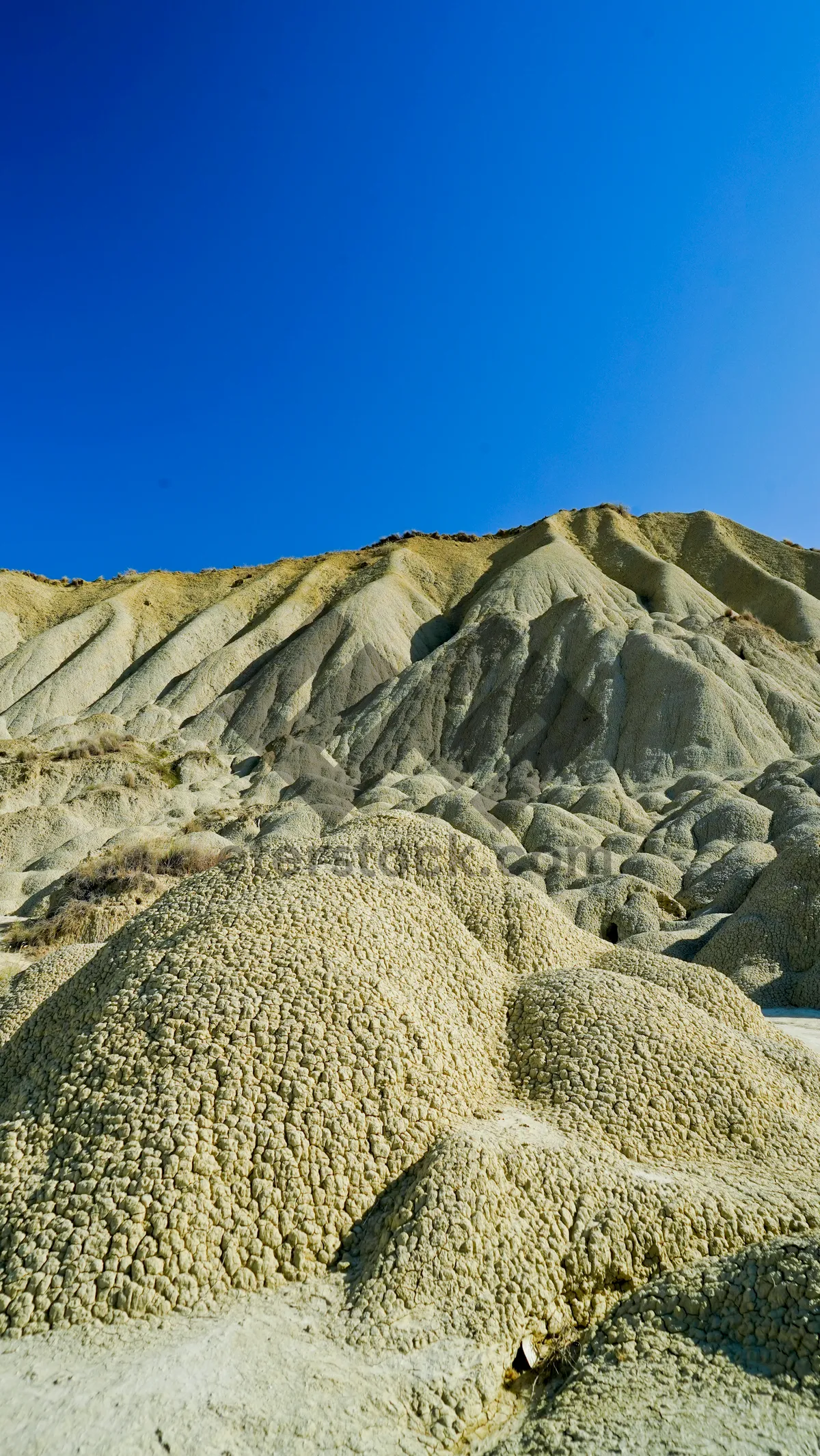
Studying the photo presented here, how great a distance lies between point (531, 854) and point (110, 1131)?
15814 mm

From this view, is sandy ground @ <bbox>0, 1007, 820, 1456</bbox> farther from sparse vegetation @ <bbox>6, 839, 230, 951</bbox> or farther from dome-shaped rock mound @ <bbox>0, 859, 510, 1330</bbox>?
sparse vegetation @ <bbox>6, 839, 230, 951</bbox>

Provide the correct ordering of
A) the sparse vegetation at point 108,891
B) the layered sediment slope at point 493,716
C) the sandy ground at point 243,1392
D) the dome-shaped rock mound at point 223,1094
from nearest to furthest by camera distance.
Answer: the sandy ground at point 243,1392
the dome-shaped rock mound at point 223,1094
the sparse vegetation at point 108,891
the layered sediment slope at point 493,716

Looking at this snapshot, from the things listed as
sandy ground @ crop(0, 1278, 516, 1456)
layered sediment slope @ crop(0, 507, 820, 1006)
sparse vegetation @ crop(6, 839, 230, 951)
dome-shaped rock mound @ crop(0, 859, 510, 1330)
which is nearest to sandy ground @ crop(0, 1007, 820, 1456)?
sandy ground @ crop(0, 1278, 516, 1456)

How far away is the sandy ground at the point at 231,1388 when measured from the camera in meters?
2.61

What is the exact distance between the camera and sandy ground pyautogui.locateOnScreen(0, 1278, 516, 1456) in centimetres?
261

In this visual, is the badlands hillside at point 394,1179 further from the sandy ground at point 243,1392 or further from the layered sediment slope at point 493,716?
the layered sediment slope at point 493,716

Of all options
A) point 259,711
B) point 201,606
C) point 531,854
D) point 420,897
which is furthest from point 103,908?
point 201,606

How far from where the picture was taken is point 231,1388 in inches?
109

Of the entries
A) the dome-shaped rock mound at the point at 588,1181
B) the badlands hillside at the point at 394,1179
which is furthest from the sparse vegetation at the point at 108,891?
the dome-shaped rock mound at the point at 588,1181

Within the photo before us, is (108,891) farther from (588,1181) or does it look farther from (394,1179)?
Answer: (588,1181)

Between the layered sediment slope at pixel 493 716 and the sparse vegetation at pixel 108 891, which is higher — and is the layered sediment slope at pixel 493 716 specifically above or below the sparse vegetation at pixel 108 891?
above

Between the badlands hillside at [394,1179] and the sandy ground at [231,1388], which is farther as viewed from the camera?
the badlands hillside at [394,1179]

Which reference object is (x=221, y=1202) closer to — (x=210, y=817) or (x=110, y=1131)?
(x=110, y=1131)

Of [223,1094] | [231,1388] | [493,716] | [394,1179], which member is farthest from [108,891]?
[493,716]
